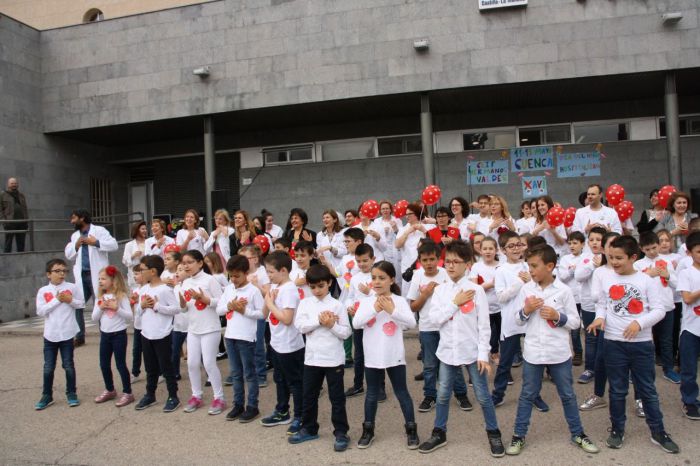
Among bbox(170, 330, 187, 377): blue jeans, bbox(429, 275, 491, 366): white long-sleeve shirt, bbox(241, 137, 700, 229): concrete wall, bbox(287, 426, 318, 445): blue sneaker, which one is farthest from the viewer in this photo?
bbox(241, 137, 700, 229): concrete wall

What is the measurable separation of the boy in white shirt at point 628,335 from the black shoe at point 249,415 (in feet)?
9.86

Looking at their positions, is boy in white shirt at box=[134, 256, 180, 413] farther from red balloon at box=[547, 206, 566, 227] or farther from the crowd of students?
red balloon at box=[547, 206, 566, 227]

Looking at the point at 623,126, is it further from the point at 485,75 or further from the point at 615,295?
the point at 615,295

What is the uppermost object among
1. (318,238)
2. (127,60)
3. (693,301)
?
(127,60)

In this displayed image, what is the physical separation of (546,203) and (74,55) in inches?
511

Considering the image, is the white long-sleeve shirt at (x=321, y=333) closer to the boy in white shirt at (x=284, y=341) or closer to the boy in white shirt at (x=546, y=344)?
the boy in white shirt at (x=284, y=341)

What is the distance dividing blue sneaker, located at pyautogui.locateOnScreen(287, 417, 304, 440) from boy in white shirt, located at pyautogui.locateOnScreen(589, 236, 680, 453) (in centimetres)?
245

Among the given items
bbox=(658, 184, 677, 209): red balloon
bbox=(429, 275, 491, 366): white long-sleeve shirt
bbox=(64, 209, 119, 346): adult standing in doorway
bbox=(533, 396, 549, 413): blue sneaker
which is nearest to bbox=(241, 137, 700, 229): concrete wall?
bbox=(658, 184, 677, 209): red balloon

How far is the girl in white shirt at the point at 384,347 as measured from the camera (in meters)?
4.27

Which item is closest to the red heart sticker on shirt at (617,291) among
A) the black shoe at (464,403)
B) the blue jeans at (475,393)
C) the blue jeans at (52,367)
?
the blue jeans at (475,393)

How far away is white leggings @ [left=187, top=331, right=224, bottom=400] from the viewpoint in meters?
5.28

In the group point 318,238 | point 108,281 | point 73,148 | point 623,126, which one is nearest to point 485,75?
point 623,126

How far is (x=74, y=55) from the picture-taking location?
563 inches

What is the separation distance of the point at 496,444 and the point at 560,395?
612mm
